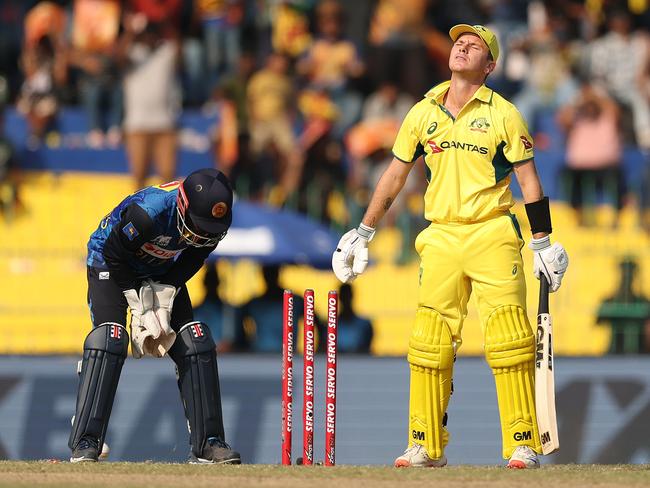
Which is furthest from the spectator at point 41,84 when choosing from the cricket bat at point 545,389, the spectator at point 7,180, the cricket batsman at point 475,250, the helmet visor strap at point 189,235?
the cricket bat at point 545,389

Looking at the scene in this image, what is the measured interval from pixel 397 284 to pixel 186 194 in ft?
21.5

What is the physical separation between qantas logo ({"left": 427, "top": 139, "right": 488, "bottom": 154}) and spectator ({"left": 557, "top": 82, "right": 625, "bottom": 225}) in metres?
8.45

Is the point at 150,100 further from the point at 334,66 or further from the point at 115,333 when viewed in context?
the point at 115,333

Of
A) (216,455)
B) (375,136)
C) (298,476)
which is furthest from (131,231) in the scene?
(375,136)

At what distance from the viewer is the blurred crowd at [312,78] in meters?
16.6

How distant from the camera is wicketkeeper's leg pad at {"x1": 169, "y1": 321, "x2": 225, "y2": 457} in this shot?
884 centimetres

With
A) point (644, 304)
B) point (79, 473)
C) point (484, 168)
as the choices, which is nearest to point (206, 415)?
point (79, 473)

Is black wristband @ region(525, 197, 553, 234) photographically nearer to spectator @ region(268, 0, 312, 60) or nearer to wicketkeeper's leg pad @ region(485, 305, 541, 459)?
wicketkeeper's leg pad @ region(485, 305, 541, 459)

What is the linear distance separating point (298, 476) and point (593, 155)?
9696 millimetres

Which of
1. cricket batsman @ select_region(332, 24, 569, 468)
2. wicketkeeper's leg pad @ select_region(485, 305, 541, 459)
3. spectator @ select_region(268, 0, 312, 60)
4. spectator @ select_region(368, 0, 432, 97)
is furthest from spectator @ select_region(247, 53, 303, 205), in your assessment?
wicketkeeper's leg pad @ select_region(485, 305, 541, 459)

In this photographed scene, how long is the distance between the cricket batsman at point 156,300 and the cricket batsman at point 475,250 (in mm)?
1094

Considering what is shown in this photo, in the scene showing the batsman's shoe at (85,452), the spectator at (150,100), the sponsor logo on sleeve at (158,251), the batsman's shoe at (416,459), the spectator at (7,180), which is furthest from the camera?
the spectator at (150,100)

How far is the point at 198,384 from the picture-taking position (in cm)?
884

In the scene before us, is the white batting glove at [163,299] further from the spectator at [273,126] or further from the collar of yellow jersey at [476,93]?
the spectator at [273,126]
